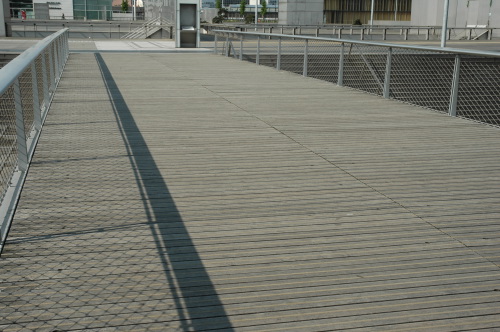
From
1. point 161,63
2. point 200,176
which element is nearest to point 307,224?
point 200,176

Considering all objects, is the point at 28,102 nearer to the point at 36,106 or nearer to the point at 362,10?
the point at 36,106

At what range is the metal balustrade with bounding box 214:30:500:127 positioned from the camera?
12047 millimetres

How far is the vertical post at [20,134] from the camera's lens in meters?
5.82

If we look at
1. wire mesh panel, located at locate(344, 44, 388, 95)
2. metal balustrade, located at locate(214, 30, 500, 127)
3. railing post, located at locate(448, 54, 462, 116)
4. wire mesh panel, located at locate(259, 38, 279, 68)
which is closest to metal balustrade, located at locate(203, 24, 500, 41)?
metal balustrade, located at locate(214, 30, 500, 127)

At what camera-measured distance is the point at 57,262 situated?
12.8 ft

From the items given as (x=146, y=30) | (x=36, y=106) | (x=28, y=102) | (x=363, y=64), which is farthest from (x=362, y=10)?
(x=28, y=102)

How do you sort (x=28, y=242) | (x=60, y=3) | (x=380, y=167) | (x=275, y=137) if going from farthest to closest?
1. (x=60, y=3)
2. (x=275, y=137)
3. (x=380, y=167)
4. (x=28, y=242)

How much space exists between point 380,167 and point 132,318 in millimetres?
3610

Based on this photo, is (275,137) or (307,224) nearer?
(307,224)

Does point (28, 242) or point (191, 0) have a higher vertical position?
point (191, 0)

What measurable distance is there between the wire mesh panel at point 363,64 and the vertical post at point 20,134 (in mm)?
8685

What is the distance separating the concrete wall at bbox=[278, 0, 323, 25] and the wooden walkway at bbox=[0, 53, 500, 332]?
54.0 metres

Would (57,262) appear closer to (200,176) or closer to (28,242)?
(28,242)

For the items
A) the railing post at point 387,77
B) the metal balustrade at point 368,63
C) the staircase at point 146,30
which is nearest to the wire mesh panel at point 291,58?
the metal balustrade at point 368,63
